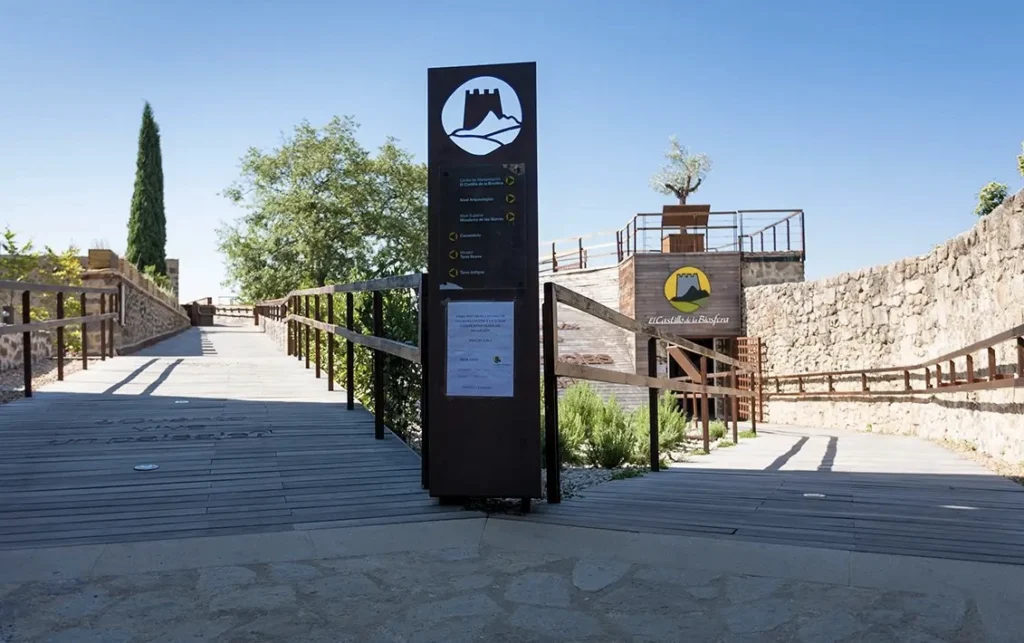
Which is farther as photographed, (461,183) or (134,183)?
(134,183)

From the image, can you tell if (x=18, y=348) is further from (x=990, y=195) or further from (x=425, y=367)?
(x=990, y=195)

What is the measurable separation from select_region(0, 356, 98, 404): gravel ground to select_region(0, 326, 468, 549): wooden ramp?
29 centimetres

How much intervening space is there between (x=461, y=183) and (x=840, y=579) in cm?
206

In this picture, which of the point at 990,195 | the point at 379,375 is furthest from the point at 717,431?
the point at 990,195

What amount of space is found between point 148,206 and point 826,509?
39.7 m

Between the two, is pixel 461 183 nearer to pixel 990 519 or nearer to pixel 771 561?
pixel 771 561

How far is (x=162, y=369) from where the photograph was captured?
996cm

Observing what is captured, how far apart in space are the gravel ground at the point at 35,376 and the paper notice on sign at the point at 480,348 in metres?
5.21

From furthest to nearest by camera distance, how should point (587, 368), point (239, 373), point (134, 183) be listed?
1. point (134, 183)
2. point (239, 373)
3. point (587, 368)

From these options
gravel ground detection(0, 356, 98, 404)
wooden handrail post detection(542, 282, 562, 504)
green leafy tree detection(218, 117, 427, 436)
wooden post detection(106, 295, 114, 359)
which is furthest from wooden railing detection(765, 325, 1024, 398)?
green leafy tree detection(218, 117, 427, 436)

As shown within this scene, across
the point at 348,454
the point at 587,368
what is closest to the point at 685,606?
the point at 587,368

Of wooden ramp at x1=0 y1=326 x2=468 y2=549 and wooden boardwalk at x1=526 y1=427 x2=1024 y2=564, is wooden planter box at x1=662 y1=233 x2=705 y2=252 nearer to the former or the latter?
wooden ramp at x1=0 y1=326 x2=468 y2=549

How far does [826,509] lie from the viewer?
3854 mm

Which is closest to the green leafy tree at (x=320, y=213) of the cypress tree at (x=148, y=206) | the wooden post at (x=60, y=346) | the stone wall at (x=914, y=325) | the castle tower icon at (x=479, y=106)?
the cypress tree at (x=148, y=206)
